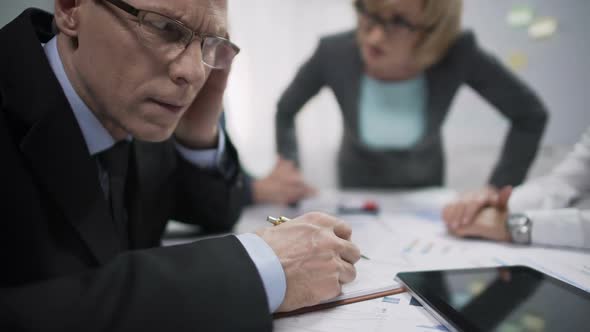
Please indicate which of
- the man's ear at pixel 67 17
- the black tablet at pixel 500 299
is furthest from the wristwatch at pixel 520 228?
the man's ear at pixel 67 17

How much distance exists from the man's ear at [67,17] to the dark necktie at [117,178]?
22cm

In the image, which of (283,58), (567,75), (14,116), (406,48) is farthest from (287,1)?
(14,116)

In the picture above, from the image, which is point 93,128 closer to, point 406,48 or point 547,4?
point 406,48

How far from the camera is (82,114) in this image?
26.2 inches

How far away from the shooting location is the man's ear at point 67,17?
63 cm

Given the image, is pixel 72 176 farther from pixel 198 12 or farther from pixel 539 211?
pixel 539 211

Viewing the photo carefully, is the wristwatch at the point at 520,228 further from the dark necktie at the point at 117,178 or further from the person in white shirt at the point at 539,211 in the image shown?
the dark necktie at the point at 117,178

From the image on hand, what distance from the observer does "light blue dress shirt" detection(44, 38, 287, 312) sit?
48 cm

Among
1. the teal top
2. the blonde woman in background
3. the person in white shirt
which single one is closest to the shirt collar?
the person in white shirt

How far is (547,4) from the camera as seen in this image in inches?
80.3

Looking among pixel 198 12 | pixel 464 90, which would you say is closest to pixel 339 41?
pixel 464 90

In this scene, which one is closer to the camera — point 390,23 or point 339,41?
point 390,23

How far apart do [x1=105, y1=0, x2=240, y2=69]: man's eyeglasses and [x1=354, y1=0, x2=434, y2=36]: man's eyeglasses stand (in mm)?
750

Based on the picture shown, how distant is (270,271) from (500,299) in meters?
0.32
